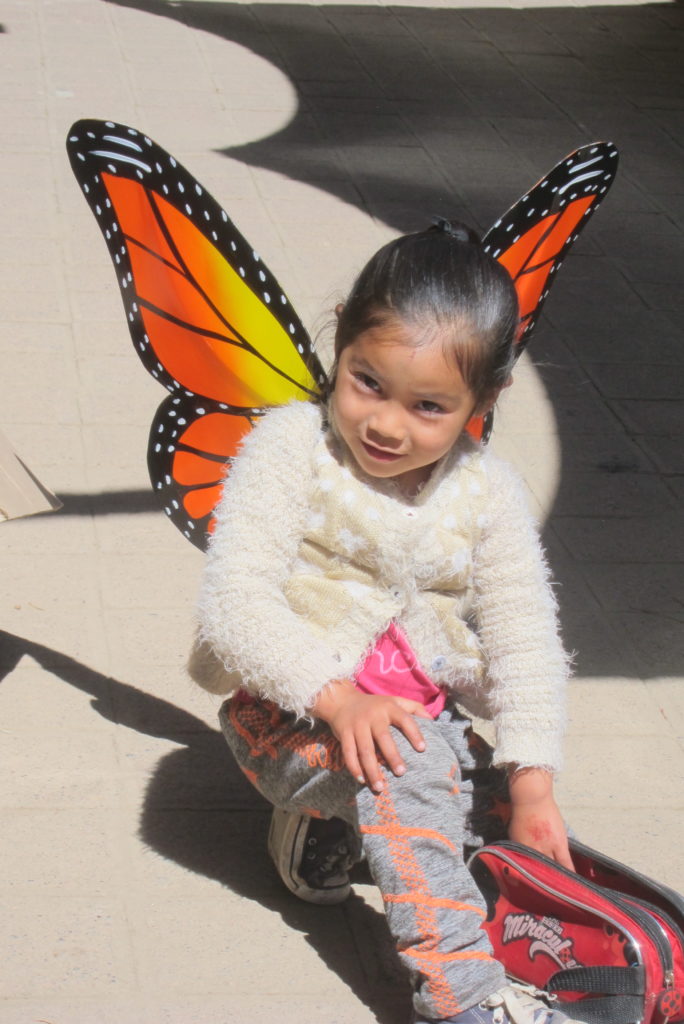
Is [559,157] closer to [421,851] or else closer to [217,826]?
[217,826]

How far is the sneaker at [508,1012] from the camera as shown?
205 centimetres

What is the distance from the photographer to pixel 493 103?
7734mm

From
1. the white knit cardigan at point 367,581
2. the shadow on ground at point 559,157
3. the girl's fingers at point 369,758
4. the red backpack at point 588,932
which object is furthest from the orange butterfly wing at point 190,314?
the shadow on ground at point 559,157

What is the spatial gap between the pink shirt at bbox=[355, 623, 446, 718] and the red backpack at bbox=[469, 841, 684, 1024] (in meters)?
0.28

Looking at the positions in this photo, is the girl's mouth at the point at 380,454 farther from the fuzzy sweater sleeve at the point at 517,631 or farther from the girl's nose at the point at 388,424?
the fuzzy sweater sleeve at the point at 517,631

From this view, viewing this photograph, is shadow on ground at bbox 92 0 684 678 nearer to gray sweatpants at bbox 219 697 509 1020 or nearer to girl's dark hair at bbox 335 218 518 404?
gray sweatpants at bbox 219 697 509 1020

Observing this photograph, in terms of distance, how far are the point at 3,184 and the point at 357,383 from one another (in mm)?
4108

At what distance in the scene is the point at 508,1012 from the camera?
207cm

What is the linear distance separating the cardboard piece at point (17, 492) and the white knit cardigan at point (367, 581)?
0.52m

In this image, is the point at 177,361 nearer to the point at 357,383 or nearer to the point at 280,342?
the point at 280,342

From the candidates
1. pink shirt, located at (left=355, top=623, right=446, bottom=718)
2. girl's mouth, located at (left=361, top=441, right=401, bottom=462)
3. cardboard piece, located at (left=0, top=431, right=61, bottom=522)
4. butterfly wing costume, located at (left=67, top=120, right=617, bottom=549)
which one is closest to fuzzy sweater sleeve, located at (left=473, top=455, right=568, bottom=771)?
pink shirt, located at (left=355, top=623, right=446, bottom=718)

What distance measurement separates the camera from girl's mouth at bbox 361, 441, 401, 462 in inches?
87.5

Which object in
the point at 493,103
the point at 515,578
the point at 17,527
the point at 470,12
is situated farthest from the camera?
the point at 470,12

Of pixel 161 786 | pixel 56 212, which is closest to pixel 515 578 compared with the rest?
pixel 161 786
